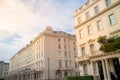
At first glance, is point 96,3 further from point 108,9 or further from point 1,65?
point 1,65

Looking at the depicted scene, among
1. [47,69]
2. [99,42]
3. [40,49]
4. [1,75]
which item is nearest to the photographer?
[99,42]

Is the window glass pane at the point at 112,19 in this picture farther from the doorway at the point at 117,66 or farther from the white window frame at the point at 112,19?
the doorway at the point at 117,66

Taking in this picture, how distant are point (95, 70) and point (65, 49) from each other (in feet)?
102

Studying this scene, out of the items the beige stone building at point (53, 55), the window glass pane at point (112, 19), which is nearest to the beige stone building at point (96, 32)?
the window glass pane at point (112, 19)

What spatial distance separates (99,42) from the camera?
83.1 ft

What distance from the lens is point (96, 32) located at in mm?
27750

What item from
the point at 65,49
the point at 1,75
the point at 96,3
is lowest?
the point at 1,75

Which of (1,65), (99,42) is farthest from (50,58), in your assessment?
(1,65)

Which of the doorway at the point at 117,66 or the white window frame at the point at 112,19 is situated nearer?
the doorway at the point at 117,66

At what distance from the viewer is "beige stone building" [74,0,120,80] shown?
A: 2280 cm

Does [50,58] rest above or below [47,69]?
above

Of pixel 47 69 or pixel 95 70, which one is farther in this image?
pixel 47 69

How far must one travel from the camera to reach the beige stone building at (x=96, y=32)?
22.8 metres

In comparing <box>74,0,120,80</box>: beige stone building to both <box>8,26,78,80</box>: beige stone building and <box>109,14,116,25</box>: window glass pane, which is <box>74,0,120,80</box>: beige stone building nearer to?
<box>109,14,116,25</box>: window glass pane
